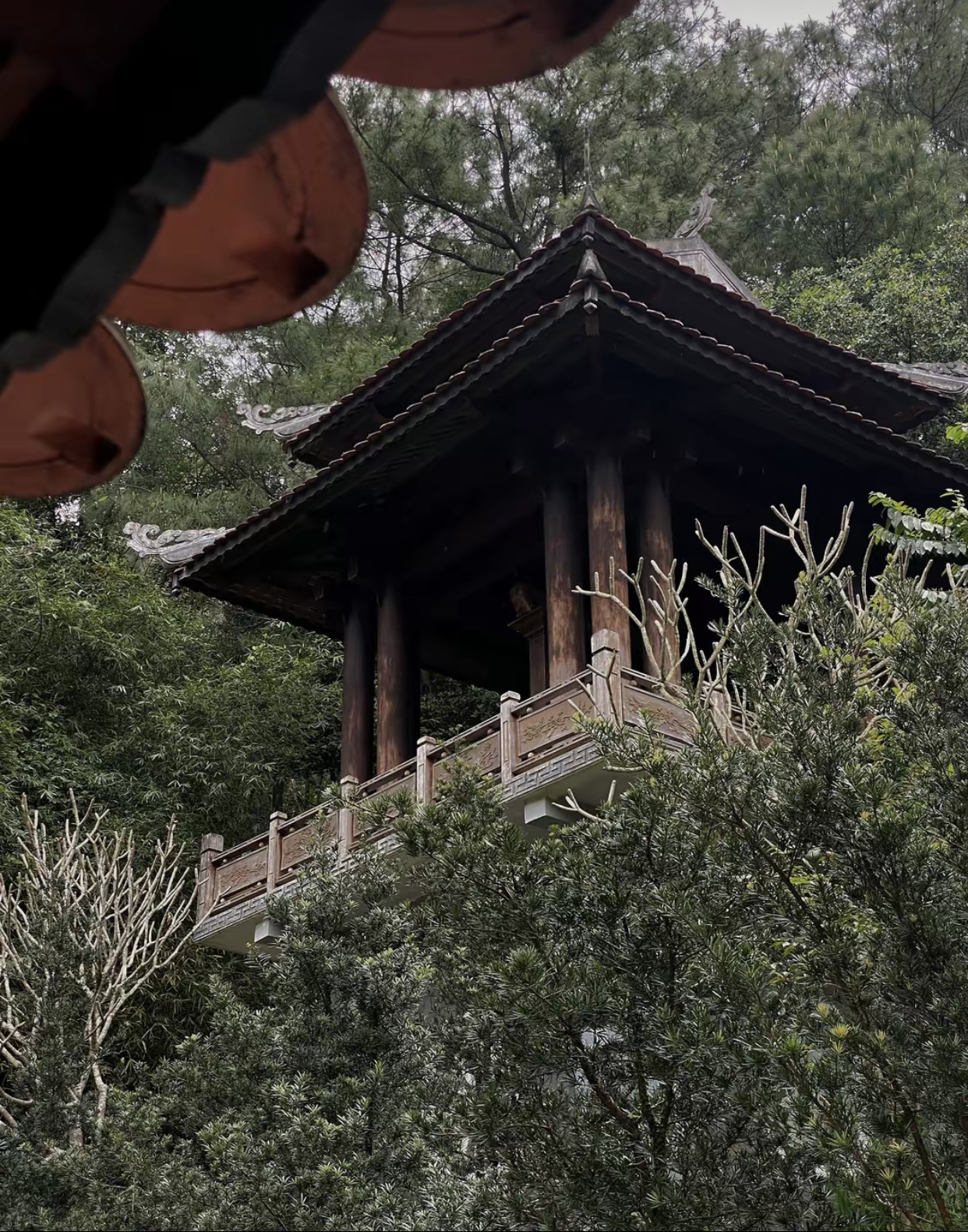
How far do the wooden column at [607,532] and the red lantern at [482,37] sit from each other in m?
8.75

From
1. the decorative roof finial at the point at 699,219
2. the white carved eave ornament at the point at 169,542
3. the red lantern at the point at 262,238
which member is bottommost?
the red lantern at the point at 262,238

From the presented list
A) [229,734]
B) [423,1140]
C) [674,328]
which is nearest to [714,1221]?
[423,1140]

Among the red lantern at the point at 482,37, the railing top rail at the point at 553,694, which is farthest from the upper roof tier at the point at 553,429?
the red lantern at the point at 482,37

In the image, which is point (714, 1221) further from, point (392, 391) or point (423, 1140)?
point (392, 391)

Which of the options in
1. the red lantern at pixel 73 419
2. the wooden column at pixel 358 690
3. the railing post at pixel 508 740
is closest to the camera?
A: the red lantern at pixel 73 419

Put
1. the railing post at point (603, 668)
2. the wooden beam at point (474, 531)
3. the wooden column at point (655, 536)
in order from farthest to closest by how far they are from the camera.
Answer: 1. the wooden beam at point (474, 531)
2. the wooden column at point (655, 536)
3. the railing post at point (603, 668)

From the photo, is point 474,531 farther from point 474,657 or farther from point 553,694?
point 553,694

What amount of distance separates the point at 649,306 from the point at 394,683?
3.61 meters

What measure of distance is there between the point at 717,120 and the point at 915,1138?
80.3ft

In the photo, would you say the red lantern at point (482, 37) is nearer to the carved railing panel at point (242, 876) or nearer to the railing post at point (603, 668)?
the railing post at point (603, 668)

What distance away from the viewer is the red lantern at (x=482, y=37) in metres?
1.24

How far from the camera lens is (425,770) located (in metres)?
10.6

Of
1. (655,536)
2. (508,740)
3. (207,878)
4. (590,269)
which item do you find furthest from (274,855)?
(590,269)

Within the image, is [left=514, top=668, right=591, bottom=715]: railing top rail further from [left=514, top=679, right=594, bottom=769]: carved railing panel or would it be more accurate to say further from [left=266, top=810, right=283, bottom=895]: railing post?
[left=266, top=810, right=283, bottom=895]: railing post
